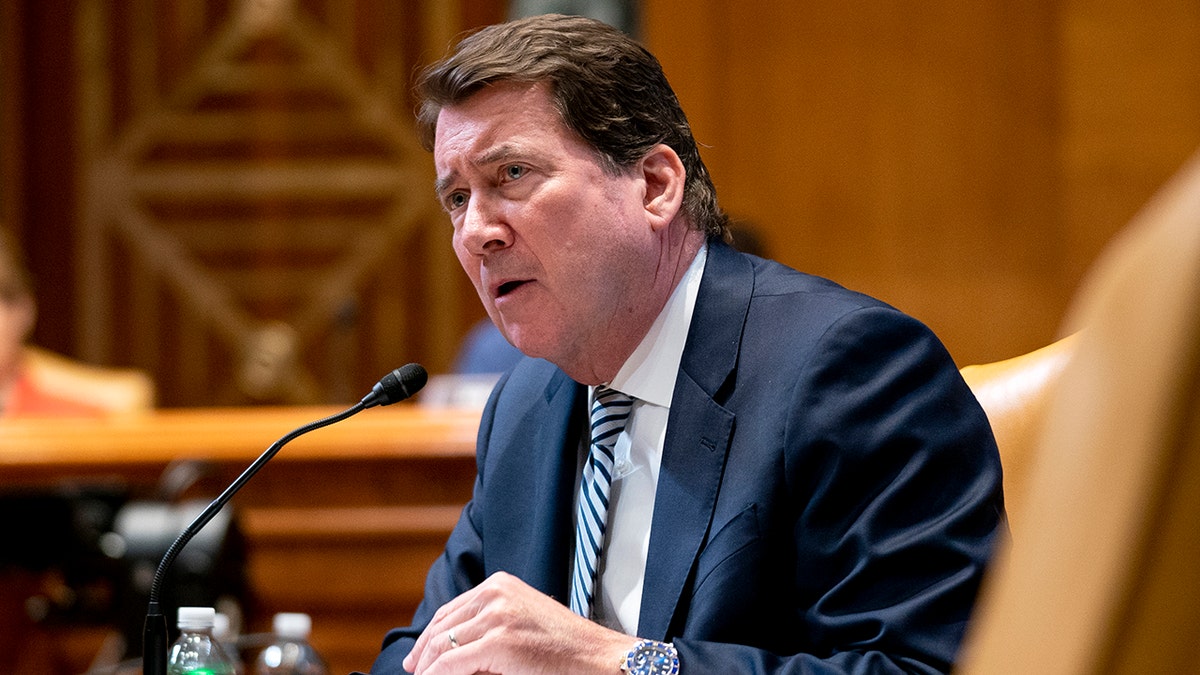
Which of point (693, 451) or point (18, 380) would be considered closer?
point (693, 451)

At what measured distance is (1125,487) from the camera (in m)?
0.50

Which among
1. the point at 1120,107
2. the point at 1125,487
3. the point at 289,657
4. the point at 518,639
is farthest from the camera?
the point at 1120,107

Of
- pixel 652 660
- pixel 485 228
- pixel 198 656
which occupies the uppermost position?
pixel 485 228

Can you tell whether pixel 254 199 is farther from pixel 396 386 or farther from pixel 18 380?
pixel 396 386

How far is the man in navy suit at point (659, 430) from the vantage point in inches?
62.8

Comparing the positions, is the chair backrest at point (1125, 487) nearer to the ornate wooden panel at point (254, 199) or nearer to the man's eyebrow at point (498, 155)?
the man's eyebrow at point (498, 155)

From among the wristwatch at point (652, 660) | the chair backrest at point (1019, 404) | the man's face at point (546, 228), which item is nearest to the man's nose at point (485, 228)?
the man's face at point (546, 228)

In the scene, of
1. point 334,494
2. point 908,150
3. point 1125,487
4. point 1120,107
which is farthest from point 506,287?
point 1120,107

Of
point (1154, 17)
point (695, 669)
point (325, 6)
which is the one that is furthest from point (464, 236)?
point (325, 6)

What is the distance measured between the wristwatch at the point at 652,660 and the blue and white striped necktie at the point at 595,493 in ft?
1.01

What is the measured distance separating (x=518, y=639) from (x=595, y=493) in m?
0.42

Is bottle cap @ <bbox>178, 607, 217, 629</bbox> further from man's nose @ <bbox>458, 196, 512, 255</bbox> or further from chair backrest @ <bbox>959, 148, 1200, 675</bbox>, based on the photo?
chair backrest @ <bbox>959, 148, 1200, 675</bbox>

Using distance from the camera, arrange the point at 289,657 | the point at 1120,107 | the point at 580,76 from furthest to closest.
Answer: the point at 1120,107 → the point at 289,657 → the point at 580,76

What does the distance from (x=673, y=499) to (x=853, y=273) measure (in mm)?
5193
